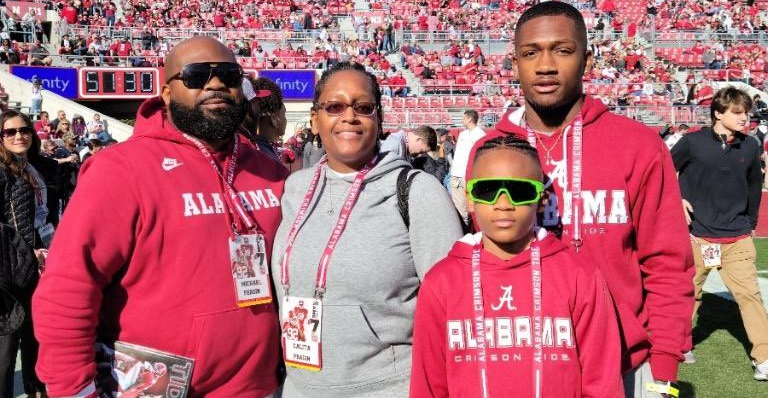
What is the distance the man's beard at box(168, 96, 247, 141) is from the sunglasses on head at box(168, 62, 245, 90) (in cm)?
7

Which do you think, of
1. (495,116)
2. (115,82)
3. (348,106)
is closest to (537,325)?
(348,106)

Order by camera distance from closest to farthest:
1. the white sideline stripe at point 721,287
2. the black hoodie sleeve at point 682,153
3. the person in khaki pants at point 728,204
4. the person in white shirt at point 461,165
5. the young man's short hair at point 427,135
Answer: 1. the person in khaki pants at point 728,204
2. the black hoodie sleeve at point 682,153
3. the white sideline stripe at point 721,287
4. the person in white shirt at point 461,165
5. the young man's short hair at point 427,135

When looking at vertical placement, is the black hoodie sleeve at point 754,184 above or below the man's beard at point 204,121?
below

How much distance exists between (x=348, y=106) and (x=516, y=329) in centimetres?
89

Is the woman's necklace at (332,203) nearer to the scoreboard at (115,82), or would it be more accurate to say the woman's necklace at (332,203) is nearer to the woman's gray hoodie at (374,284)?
the woman's gray hoodie at (374,284)

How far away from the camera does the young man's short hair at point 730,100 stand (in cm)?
548

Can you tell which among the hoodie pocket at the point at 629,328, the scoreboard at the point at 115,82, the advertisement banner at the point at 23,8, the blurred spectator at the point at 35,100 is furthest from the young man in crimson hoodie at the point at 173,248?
the advertisement banner at the point at 23,8

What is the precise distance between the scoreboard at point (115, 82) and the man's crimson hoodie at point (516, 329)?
24.5 metres

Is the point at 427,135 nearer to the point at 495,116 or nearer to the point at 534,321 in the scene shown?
the point at 534,321

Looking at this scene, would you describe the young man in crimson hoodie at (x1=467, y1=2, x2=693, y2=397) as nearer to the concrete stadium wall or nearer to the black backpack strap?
the black backpack strap

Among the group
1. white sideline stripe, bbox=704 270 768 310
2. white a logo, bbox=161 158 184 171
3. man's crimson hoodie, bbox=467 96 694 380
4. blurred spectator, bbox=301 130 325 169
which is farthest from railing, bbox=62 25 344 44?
man's crimson hoodie, bbox=467 96 694 380

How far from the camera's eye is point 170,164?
8.49 ft

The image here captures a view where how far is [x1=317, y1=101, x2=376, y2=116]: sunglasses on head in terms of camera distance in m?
2.58

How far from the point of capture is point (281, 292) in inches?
103
